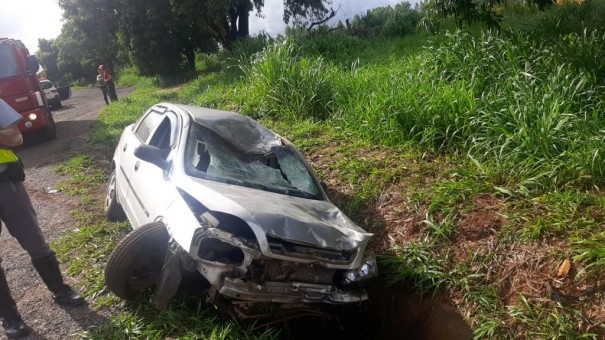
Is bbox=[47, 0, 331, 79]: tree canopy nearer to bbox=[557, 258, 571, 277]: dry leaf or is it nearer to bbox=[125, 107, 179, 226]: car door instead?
bbox=[125, 107, 179, 226]: car door

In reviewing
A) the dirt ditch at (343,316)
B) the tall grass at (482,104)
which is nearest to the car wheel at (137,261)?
the dirt ditch at (343,316)

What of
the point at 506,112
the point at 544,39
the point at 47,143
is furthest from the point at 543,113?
the point at 47,143

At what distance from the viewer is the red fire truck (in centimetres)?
990

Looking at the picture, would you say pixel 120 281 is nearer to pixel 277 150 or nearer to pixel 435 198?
pixel 277 150

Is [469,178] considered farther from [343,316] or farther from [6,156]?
[6,156]

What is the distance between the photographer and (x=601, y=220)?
3760mm

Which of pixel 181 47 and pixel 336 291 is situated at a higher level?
pixel 181 47

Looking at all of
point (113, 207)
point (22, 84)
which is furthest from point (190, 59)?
point (113, 207)

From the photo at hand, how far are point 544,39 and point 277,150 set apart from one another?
432 centimetres

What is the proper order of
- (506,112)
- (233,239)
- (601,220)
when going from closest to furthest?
1. (233,239)
2. (601,220)
3. (506,112)

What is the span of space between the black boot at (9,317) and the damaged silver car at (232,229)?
2.44 feet

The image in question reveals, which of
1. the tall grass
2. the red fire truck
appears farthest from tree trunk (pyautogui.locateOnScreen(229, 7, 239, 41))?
the tall grass

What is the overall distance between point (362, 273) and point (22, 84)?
30.6 ft

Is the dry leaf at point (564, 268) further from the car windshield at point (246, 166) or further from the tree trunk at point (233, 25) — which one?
the tree trunk at point (233, 25)
